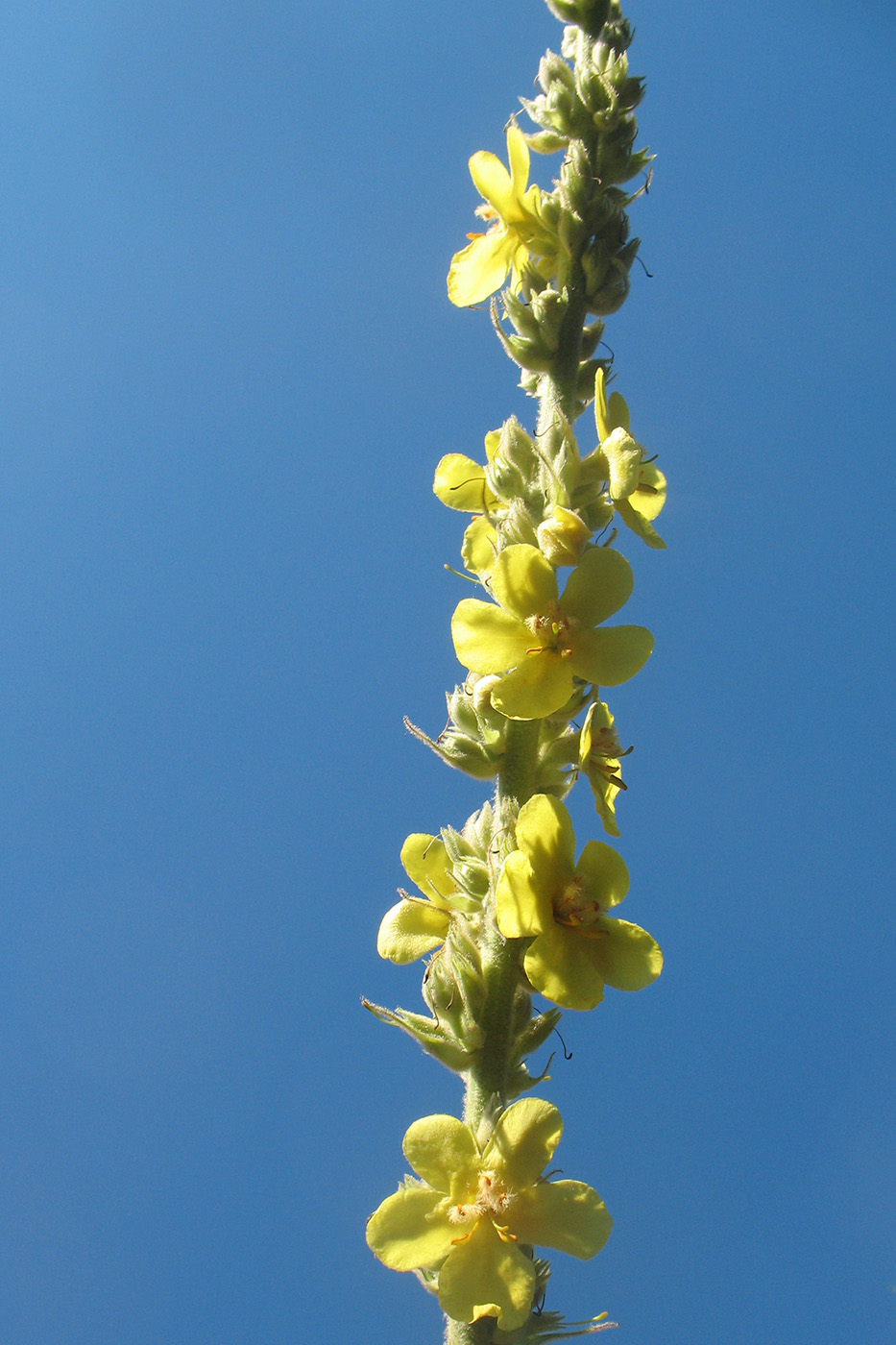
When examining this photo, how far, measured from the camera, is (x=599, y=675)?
3.86 meters

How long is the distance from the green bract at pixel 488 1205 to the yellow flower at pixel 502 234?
404cm

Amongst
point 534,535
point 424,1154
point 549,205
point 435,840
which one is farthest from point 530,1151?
point 549,205

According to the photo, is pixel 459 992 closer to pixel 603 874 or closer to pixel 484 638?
pixel 603 874

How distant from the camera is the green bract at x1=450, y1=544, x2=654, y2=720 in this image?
3.81 metres

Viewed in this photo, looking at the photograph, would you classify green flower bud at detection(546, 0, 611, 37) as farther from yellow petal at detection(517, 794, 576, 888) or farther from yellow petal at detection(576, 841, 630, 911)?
yellow petal at detection(576, 841, 630, 911)

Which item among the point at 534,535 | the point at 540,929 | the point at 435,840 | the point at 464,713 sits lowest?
the point at 540,929

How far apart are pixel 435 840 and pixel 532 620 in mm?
1274

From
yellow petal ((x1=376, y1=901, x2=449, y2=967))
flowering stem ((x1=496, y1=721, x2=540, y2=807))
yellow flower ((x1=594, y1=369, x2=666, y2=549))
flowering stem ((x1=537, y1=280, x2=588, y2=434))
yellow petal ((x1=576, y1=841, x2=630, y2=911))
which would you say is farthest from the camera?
flowering stem ((x1=537, y1=280, x2=588, y2=434))

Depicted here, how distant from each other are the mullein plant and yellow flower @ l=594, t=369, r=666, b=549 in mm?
12

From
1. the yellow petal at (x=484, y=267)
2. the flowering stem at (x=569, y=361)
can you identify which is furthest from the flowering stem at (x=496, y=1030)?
the yellow petal at (x=484, y=267)

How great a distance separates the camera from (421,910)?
445 cm

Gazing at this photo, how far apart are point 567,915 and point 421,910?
95cm

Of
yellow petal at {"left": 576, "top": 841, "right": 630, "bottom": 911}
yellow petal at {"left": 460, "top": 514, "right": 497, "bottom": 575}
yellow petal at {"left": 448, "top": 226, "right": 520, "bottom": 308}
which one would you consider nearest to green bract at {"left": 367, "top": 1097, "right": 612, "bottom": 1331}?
yellow petal at {"left": 576, "top": 841, "right": 630, "bottom": 911}

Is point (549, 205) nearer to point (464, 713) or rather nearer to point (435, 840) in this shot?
point (464, 713)
